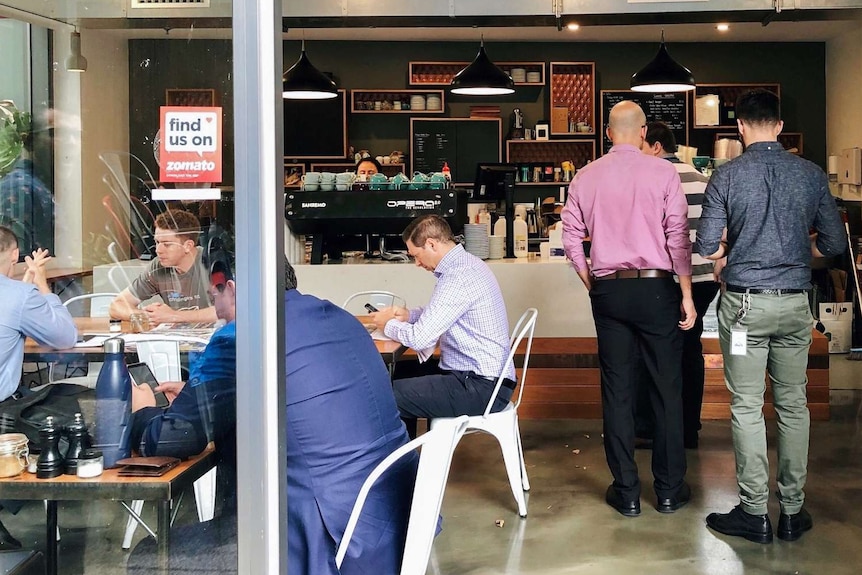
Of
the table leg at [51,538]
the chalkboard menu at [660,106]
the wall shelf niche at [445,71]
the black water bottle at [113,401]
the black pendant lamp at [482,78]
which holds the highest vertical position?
the wall shelf niche at [445,71]

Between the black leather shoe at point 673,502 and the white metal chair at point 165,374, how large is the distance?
8.73 feet

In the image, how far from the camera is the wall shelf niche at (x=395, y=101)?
984 cm

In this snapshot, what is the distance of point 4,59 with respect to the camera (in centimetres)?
186

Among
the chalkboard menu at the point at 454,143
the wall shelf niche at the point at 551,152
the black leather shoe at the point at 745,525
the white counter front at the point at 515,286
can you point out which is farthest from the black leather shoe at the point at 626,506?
the wall shelf niche at the point at 551,152

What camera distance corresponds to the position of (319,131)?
9859mm

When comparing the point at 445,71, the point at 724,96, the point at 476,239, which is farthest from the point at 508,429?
the point at 724,96

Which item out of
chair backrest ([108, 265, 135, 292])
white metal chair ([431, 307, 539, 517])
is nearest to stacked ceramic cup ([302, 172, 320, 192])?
white metal chair ([431, 307, 539, 517])

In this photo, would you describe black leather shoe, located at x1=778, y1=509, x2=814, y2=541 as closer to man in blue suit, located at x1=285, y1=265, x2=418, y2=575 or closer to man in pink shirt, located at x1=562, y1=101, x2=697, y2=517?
man in pink shirt, located at x1=562, y1=101, x2=697, y2=517

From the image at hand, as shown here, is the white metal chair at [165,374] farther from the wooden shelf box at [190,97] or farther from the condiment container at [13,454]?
the wooden shelf box at [190,97]

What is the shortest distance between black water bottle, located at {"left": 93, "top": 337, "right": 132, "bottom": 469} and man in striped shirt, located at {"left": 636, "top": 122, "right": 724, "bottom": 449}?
3.11 metres

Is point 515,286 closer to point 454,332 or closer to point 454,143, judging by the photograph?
point 454,332

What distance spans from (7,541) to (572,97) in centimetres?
877

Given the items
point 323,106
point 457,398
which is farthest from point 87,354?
point 323,106

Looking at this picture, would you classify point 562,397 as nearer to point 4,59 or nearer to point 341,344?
point 341,344
